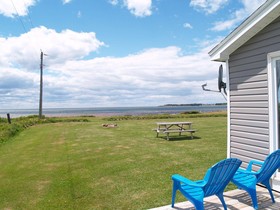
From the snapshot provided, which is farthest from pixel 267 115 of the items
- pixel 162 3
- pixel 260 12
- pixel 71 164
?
pixel 162 3

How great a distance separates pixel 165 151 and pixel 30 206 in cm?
526

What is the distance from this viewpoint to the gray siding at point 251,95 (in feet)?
15.5

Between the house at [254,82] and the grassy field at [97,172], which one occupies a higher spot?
the house at [254,82]

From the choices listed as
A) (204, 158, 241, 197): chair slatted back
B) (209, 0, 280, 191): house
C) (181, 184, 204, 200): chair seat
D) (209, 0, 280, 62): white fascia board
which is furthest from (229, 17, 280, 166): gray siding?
(181, 184, 204, 200): chair seat

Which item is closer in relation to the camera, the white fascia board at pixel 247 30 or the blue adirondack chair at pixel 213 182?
the blue adirondack chair at pixel 213 182

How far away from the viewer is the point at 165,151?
8891 millimetres

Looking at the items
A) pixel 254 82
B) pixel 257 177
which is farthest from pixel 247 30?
pixel 257 177

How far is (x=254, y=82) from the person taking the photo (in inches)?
195

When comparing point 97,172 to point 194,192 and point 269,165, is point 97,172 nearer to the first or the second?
point 194,192

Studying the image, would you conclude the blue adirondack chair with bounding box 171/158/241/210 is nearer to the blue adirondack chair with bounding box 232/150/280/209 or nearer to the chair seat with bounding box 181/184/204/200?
the chair seat with bounding box 181/184/204/200

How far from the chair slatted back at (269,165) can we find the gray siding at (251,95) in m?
0.87

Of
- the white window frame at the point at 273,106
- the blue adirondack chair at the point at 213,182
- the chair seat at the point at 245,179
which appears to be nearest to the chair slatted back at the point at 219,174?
the blue adirondack chair at the point at 213,182

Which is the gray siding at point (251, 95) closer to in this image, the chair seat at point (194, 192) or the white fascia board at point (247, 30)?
the white fascia board at point (247, 30)

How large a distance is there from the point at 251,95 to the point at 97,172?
402cm
